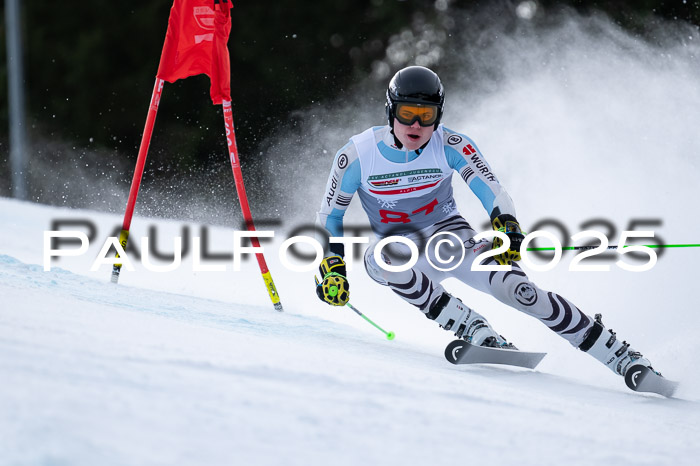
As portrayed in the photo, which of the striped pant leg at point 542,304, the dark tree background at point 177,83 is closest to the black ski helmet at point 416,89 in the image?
the striped pant leg at point 542,304

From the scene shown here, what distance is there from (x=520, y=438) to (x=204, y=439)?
954 millimetres

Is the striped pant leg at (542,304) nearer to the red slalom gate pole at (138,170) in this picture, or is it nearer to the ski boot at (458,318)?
the ski boot at (458,318)

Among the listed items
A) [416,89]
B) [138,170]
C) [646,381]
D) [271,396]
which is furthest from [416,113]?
[138,170]

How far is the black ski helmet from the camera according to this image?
13.2 feet

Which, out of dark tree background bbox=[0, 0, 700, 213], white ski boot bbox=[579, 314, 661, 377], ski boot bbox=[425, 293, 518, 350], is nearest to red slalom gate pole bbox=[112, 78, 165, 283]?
ski boot bbox=[425, 293, 518, 350]

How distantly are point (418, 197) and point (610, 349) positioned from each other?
118 centimetres

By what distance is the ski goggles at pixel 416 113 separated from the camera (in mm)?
4035

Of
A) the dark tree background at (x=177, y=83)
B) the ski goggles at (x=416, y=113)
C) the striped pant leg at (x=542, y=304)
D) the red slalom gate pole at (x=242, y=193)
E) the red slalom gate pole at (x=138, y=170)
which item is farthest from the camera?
the dark tree background at (x=177, y=83)

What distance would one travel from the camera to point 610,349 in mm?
3941

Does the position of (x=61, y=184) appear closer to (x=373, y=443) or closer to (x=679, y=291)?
(x=679, y=291)

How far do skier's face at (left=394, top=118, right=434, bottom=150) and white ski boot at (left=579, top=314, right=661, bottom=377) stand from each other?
46.0 inches

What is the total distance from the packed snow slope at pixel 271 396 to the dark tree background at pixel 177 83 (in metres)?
13.6

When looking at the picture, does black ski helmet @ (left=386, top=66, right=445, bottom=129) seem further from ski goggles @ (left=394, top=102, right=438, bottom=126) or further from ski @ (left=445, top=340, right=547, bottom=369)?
ski @ (left=445, top=340, right=547, bottom=369)

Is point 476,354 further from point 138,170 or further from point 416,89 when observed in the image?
point 138,170
